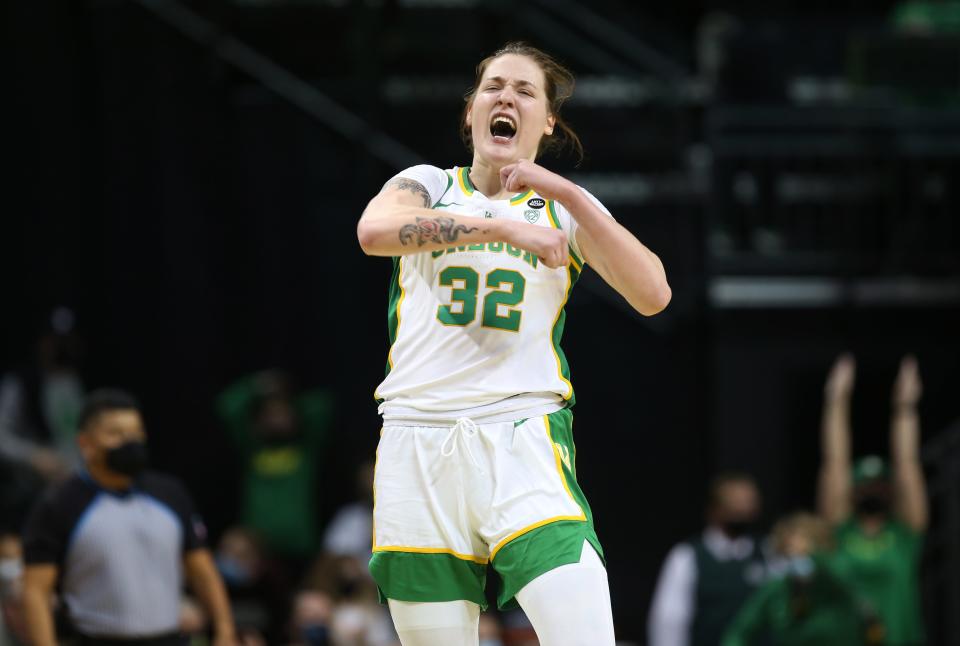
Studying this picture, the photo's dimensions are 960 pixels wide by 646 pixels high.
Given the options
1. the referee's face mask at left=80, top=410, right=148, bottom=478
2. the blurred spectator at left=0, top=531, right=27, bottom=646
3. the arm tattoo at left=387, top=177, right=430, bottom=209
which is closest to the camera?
the arm tattoo at left=387, top=177, right=430, bottom=209

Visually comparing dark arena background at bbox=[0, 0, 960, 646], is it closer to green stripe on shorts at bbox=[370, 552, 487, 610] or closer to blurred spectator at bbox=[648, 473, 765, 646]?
blurred spectator at bbox=[648, 473, 765, 646]

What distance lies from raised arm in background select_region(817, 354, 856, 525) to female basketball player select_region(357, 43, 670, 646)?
7.08 meters

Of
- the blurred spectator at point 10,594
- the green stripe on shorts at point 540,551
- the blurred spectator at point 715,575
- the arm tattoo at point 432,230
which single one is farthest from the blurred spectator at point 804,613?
the arm tattoo at point 432,230

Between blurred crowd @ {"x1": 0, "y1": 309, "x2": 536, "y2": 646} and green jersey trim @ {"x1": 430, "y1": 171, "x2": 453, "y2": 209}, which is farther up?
green jersey trim @ {"x1": 430, "y1": 171, "x2": 453, "y2": 209}

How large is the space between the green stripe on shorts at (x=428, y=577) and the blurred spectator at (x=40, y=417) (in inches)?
264

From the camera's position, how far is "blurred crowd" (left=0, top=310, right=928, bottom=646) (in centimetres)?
936

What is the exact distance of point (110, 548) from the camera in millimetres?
6406

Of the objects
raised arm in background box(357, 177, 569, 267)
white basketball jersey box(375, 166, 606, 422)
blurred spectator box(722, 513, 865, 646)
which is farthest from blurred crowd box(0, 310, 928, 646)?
raised arm in background box(357, 177, 569, 267)

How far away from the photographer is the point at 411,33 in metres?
11.4

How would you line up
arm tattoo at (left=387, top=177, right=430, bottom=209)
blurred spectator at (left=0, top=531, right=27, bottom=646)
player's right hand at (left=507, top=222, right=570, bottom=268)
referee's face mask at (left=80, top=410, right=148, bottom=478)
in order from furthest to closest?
blurred spectator at (left=0, top=531, right=27, bottom=646)
referee's face mask at (left=80, top=410, right=148, bottom=478)
arm tattoo at (left=387, top=177, right=430, bottom=209)
player's right hand at (left=507, top=222, right=570, bottom=268)

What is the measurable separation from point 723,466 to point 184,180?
5.10m

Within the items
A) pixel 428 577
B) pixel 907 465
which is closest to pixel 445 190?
pixel 428 577

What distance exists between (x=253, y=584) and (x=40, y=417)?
2.12m

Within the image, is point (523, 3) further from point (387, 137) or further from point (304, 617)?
point (304, 617)
